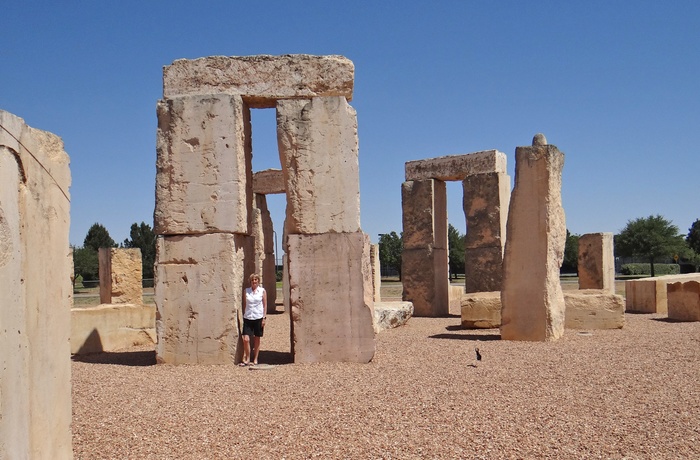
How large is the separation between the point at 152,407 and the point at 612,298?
305 inches

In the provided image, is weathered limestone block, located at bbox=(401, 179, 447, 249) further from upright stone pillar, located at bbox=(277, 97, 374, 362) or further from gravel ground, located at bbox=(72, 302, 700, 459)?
upright stone pillar, located at bbox=(277, 97, 374, 362)

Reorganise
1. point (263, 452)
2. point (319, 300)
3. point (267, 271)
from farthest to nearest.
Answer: point (267, 271)
point (319, 300)
point (263, 452)

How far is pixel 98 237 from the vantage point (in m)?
41.6

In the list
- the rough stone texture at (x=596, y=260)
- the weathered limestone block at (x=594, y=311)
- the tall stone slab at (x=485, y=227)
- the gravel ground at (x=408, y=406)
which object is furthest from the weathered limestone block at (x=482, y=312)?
the rough stone texture at (x=596, y=260)

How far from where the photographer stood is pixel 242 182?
25.6 feet

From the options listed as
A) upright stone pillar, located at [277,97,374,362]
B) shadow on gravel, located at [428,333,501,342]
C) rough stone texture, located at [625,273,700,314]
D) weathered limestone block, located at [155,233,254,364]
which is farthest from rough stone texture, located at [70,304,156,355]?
rough stone texture, located at [625,273,700,314]

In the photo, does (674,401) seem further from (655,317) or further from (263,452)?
(655,317)

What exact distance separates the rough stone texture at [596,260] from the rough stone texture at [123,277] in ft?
30.9

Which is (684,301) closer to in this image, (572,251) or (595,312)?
(595,312)

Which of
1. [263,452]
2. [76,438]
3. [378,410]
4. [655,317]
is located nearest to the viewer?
→ [263,452]

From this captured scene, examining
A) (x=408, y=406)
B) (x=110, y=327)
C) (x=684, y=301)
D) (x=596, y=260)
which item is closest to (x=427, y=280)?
(x=596, y=260)

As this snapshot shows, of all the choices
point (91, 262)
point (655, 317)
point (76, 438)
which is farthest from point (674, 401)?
point (91, 262)

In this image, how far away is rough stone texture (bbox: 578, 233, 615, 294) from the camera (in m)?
14.4

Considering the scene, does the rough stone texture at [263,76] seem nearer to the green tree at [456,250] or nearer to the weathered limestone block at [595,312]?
the weathered limestone block at [595,312]
